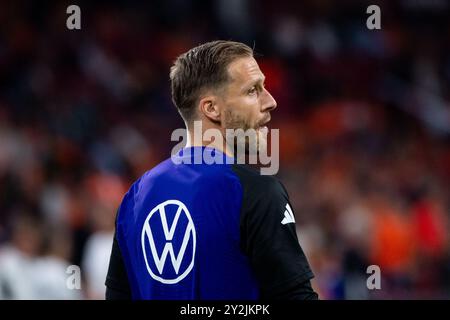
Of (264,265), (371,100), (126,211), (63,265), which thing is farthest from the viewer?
(371,100)

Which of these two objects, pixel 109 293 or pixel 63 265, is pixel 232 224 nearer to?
pixel 109 293

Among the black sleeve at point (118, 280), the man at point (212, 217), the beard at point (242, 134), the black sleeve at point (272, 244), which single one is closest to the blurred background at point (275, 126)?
the black sleeve at point (118, 280)

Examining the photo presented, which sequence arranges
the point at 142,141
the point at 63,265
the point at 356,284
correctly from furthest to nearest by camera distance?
the point at 142,141, the point at 356,284, the point at 63,265

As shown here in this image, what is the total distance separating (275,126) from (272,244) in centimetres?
676

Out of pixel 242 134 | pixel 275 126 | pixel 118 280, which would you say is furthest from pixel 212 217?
pixel 275 126

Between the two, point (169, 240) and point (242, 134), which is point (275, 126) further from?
Result: point (169, 240)

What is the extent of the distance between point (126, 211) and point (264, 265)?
0.48m

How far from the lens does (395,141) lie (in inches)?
360

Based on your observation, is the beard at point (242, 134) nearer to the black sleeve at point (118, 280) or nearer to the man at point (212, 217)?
the man at point (212, 217)

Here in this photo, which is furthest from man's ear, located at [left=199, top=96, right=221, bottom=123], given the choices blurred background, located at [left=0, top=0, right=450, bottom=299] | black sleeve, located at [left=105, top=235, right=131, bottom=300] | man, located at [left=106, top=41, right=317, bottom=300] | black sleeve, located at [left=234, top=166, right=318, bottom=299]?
blurred background, located at [left=0, top=0, right=450, bottom=299]

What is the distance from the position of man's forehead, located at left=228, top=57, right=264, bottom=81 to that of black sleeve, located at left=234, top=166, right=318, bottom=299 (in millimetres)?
331

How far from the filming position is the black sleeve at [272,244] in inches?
91.0

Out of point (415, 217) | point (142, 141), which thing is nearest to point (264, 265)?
point (415, 217)

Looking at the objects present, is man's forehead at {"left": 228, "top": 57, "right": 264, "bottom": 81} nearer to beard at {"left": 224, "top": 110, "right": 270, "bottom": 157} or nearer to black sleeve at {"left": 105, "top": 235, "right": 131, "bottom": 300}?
beard at {"left": 224, "top": 110, "right": 270, "bottom": 157}
